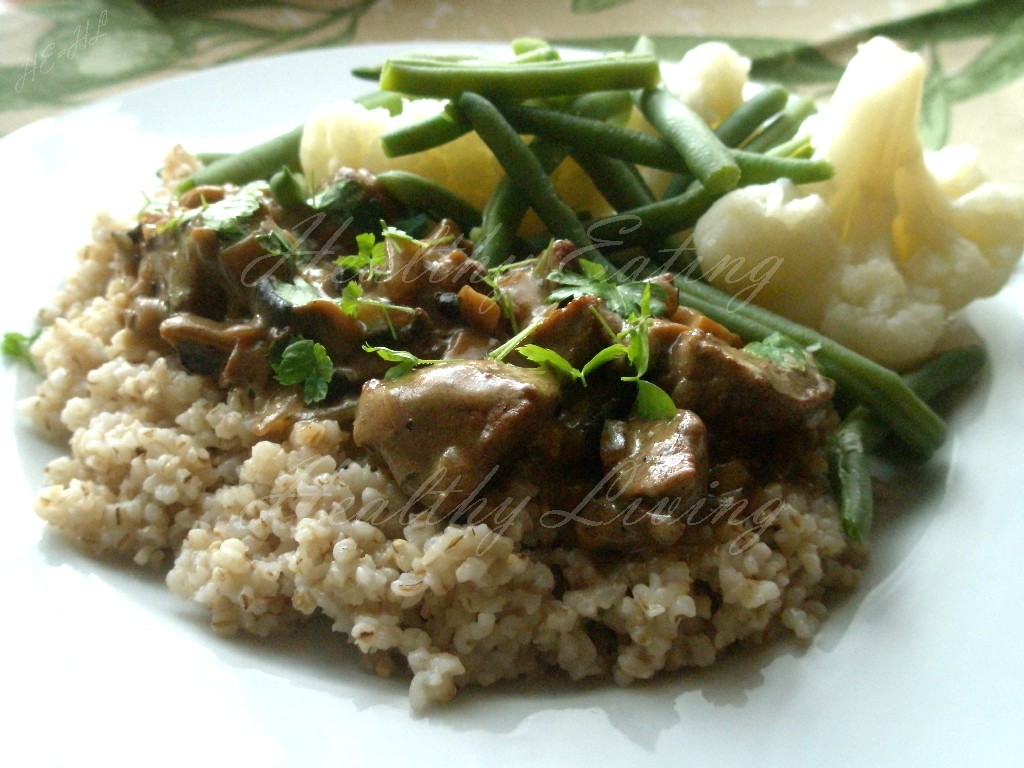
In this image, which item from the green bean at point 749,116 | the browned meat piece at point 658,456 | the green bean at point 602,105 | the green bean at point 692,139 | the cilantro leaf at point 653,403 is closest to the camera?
the browned meat piece at point 658,456

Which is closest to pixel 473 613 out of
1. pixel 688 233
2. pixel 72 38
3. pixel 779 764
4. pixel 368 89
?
pixel 779 764

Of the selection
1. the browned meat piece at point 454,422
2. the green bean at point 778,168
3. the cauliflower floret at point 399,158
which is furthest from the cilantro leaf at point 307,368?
the green bean at point 778,168

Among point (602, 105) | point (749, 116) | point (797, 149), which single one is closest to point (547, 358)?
point (602, 105)

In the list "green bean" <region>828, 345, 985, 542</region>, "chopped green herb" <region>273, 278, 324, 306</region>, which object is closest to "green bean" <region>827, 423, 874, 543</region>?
"green bean" <region>828, 345, 985, 542</region>

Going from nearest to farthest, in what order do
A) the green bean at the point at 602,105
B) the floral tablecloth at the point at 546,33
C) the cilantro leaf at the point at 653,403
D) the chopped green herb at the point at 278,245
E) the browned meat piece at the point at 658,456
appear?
the browned meat piece at the point at 658,456 < the cilantro leaf at the point at 653,403 < the chopped green herb at the point at 278,245 < the green bean at the point at 602,105 < the floral tablecloth at the point at 546,33

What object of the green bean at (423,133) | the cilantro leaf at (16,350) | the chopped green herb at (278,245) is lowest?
the cilantro leaf at (16,350)

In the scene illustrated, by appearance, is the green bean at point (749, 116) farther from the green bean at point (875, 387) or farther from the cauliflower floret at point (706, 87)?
the green bean at point (875, 387)

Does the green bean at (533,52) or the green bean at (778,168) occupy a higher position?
the green bean at (533,52)
